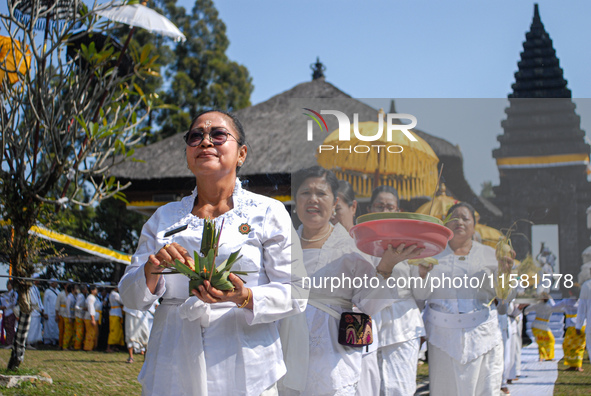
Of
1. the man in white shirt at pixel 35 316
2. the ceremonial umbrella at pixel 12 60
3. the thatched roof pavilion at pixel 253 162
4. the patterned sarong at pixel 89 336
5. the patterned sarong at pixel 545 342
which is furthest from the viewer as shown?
the thatched roof pavilion at pixel 253 162

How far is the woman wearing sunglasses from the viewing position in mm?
2363

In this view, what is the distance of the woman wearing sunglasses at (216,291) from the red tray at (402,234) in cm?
121

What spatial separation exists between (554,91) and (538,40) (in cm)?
62

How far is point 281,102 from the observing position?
15.4m

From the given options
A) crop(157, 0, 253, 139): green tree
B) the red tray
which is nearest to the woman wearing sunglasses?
the red tray

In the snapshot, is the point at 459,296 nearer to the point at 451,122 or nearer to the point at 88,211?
the point at 451,122

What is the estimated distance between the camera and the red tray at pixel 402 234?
3809 mm

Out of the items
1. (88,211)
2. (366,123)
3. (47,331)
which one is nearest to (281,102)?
(88,211)

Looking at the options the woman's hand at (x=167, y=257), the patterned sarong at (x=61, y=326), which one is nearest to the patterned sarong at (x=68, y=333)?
the patterned sarong at (x=61, y=326)

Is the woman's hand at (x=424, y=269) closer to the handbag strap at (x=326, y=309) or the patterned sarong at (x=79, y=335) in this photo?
the handbag strap at (x=326, y=309)

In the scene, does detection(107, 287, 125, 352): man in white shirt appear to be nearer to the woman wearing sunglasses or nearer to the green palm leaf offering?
the woman wearing sunglasses

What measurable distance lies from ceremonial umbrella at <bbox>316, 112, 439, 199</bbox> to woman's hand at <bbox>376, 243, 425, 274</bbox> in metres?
0.64

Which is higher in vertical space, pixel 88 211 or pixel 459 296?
pixel 88 211

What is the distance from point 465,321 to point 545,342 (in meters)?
1.70
